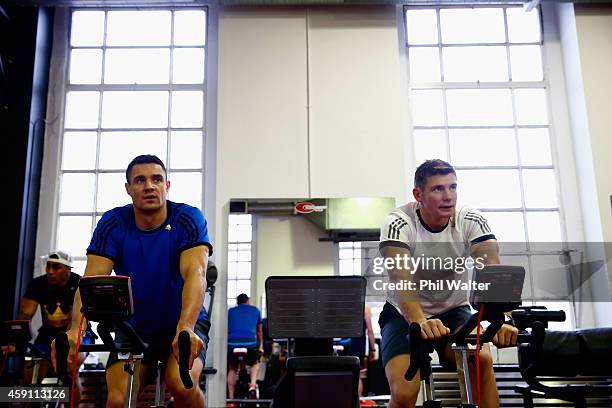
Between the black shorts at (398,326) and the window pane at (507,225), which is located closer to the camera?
the black shorts at (398,326)

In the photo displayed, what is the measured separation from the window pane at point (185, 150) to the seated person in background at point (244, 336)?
1.40 meters

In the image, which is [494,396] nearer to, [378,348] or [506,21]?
[378,348]

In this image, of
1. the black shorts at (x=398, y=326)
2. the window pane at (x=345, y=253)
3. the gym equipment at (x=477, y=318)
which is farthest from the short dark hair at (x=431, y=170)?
the window pane at (x=345, y=253)

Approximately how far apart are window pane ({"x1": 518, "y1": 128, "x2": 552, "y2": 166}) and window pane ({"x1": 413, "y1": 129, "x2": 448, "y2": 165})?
71cm

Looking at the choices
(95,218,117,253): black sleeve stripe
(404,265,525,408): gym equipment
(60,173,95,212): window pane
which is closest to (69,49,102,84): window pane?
(60,173,95,212): window pane

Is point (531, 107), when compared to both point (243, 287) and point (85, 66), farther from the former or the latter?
point (85, 66)

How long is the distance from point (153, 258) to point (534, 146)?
13.2 ft

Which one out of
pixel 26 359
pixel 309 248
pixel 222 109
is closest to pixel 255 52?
pixel 222 109

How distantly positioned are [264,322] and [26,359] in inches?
69.3

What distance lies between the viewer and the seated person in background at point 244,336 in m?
4.37

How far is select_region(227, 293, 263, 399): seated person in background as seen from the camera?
14.3 feet

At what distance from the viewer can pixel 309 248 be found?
182 inches

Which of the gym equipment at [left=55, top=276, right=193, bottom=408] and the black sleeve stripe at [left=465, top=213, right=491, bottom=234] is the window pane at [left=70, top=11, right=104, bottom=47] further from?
the gym equipment at [left=55, top=276, right=193, bottom=408]

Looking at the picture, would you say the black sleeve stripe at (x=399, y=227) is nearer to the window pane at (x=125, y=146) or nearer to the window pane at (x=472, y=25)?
the window pane at (x=125, y=146)
